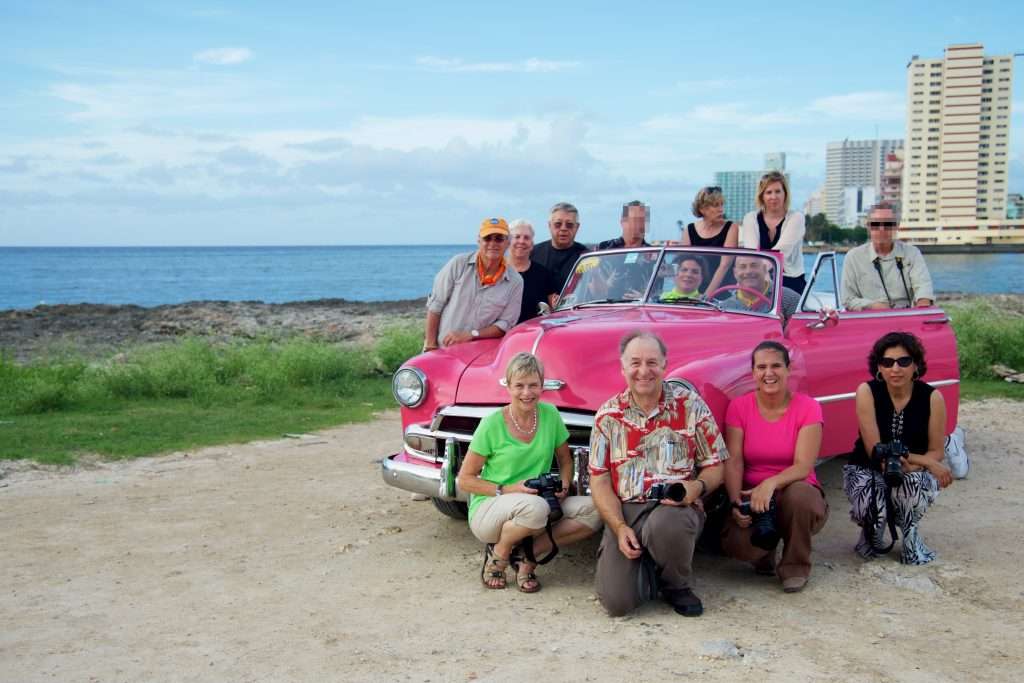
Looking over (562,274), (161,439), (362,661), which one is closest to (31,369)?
(161,439)

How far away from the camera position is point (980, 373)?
12570 millimetres

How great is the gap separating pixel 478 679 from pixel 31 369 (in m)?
9.73

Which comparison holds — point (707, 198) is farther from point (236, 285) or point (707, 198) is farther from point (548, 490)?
point (236, 285)

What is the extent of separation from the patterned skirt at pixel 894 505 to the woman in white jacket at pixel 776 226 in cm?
188

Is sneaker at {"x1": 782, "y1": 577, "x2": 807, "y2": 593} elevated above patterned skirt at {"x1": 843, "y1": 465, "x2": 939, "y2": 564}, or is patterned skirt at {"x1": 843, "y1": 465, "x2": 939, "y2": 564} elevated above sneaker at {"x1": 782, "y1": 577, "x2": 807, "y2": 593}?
patterned skirt at {"x1": 843, "y1": 465, "x2": 939, "y2": 564}

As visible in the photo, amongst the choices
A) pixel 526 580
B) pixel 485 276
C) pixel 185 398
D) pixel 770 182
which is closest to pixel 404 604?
pixel 526 580

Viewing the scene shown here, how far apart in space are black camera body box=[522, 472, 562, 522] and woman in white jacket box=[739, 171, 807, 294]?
9.13ft

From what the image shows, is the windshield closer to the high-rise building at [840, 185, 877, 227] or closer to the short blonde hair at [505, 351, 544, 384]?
the short blonde hair at [505, 351, 544, 384]

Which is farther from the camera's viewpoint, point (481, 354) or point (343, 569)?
point (481, 354)

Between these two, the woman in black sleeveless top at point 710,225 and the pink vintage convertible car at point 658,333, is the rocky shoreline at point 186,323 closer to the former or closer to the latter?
the woman in black sleeveless top at point 710,225

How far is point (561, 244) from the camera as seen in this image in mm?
7969

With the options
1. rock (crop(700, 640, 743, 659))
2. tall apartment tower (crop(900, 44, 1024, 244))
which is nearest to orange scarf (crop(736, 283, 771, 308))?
rock (crop(700, 640, 743, 659))

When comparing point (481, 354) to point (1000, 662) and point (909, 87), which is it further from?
point (909, 87)

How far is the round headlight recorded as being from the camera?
19.5 ft
